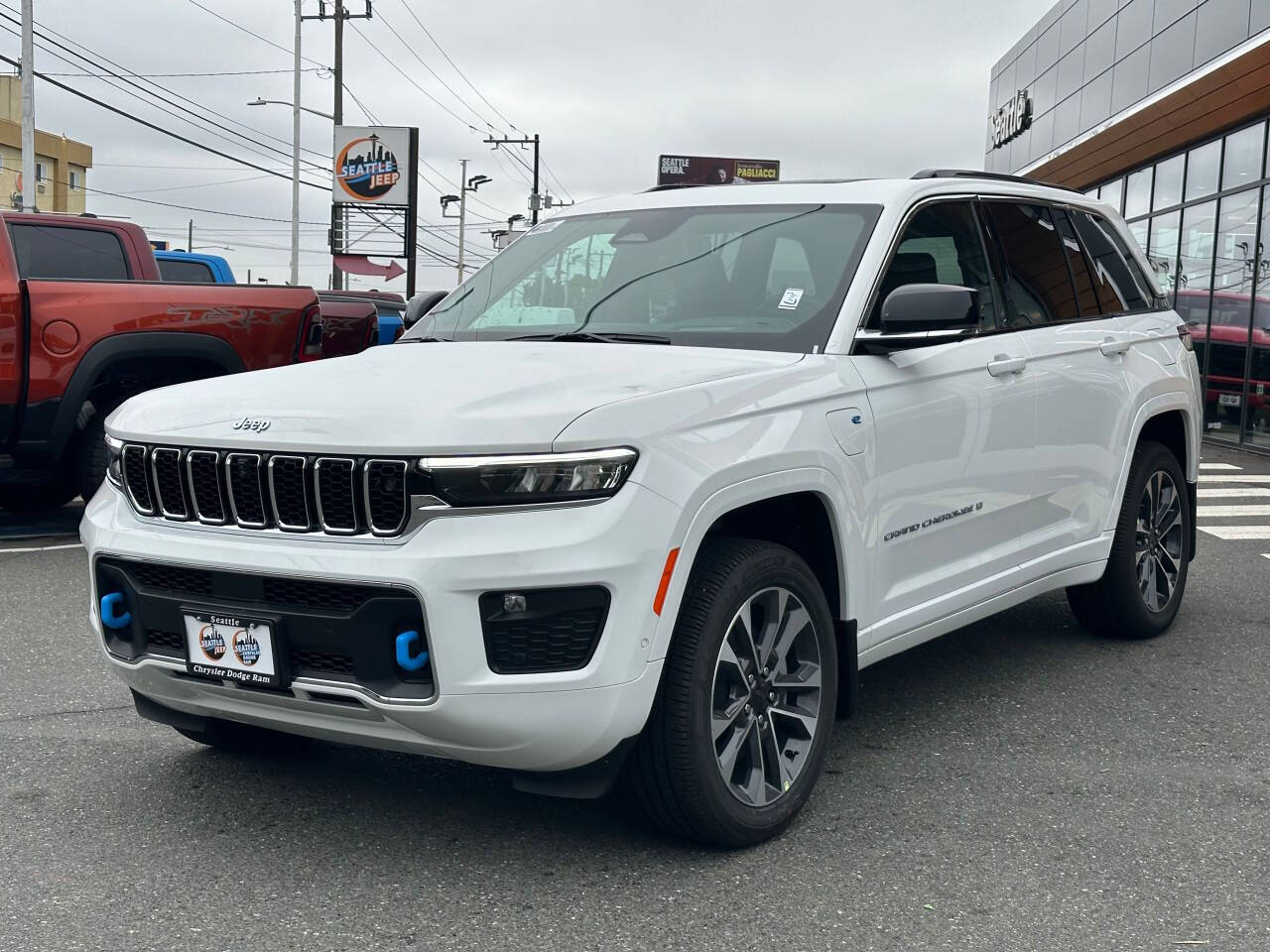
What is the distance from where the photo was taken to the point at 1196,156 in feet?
61.9

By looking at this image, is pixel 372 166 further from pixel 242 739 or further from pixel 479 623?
pixel 479 623

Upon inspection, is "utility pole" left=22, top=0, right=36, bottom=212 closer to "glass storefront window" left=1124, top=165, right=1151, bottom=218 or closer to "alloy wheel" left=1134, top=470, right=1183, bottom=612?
"glass storefront window" left=1124, top=165, right=1151, bottom=218

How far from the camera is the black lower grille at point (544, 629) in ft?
10.4

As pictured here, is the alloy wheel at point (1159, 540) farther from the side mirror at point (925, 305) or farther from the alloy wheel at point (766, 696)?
the alloy wheel at point (766, 696)

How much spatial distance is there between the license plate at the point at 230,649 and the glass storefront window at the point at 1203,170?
17.4 meters

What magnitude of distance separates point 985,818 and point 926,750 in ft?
2.03

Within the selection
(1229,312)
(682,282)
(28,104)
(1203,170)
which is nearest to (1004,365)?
(682,282)

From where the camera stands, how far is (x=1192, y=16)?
18.8 metres

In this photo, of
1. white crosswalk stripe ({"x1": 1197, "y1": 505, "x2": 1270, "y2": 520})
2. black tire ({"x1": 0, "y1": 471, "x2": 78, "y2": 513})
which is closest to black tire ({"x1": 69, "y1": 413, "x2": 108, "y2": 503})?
black tire ({"x1": 0, "y1": 471, "x2": 78, "y2": 513})

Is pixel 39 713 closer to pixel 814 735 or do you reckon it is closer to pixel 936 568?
pixel 814 735

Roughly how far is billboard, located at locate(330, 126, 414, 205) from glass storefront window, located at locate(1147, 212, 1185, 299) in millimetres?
20282

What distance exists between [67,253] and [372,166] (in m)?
28.6

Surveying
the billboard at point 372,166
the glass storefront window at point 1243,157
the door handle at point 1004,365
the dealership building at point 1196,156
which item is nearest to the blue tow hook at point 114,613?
the door handle at point 1004,365

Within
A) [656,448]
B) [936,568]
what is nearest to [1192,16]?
[936,568]
